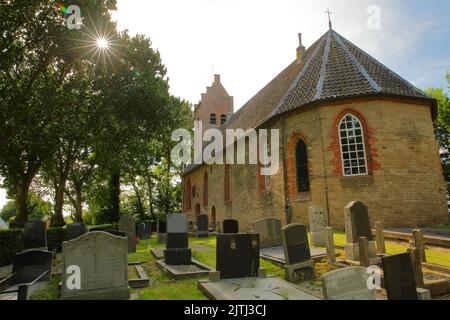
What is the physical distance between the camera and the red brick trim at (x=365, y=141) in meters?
14.0

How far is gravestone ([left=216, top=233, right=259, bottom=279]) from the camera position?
287 inches

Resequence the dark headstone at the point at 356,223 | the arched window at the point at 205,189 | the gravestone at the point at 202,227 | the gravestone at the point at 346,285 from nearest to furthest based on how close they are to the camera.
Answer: the gravestone at the point at 346,285 → the dark headstone at the point at 356,223 → the gravestone at the point at 202,227 → the arched window at the point at 205,189

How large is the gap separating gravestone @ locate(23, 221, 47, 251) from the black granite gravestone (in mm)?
10847

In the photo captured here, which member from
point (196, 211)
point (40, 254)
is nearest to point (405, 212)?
point (40, 254)

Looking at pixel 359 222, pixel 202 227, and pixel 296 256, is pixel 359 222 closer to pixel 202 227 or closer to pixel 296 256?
pixel 296 256

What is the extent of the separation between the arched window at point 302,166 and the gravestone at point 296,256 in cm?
812

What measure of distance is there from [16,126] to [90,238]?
31.7 ft

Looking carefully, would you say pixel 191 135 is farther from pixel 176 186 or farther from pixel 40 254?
pixel 40 254

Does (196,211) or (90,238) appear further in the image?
(196,211)

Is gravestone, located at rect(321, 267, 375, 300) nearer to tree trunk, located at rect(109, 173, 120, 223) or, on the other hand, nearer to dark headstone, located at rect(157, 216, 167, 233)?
dark headstone, located at rect(157, 216, 167, 233)

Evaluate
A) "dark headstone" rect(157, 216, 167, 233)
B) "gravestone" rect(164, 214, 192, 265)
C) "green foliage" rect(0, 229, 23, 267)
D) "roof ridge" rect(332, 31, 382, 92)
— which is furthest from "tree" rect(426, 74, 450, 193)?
"green foliage" rect(0, 229, 23, 267)

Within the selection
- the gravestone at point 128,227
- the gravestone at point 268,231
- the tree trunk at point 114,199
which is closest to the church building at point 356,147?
the gravestone at point 268,231

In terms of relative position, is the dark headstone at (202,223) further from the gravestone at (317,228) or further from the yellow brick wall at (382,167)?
the gravestone at (317,228)
